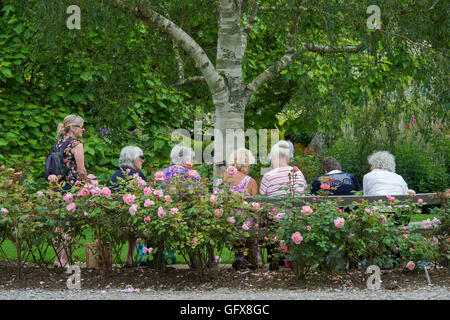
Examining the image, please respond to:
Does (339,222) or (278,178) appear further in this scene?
(278,178)

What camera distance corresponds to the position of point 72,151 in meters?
6.76

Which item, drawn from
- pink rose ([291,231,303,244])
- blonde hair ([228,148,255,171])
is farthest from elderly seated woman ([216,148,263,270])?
pink rose ([291,231,303,244])

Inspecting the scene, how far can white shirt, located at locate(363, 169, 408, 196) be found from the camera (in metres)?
6.88

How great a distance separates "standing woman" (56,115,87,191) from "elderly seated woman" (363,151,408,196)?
3.23m

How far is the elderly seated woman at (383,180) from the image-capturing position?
6.89 m

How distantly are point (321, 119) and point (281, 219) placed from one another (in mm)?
3608

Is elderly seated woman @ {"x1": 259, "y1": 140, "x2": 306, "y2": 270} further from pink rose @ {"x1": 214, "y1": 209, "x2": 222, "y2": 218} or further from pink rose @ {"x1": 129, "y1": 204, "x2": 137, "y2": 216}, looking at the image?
pink rose @ {"x1": 129, "y1": 204, "x2": 137, "y2": 216}

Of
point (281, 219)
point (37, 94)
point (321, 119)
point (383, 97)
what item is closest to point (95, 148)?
point (37, 94)

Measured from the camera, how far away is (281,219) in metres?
5.82

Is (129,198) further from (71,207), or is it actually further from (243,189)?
(243,189)

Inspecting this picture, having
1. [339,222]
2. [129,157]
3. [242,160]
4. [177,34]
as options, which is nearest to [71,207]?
[129,157]

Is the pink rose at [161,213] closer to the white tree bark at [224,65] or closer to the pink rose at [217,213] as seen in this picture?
the pink rose at [217,213]

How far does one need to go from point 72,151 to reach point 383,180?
3.50m

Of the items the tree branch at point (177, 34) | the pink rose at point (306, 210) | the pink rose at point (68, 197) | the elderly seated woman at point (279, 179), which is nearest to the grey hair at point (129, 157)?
the pink rose at point (68, 197)
